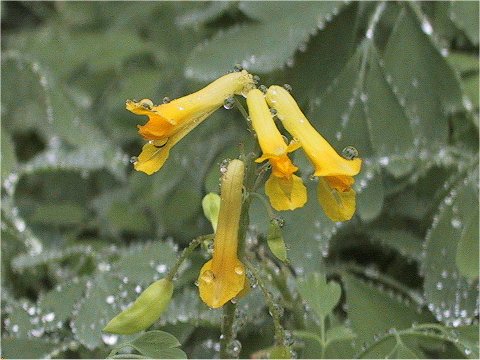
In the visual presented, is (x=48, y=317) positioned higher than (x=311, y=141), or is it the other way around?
(x=311, y=141)

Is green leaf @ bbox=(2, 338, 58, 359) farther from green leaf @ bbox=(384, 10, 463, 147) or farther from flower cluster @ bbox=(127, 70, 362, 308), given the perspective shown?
green leaf @ bbox=(384, 10, 463, 147)

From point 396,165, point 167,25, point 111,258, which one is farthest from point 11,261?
point 167,25

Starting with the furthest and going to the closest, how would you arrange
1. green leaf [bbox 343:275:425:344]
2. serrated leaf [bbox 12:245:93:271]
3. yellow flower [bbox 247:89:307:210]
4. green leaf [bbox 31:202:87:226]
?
green leaf [bbox 31:202:87:226], serrated leaf [bbox 12:245:93:271], green leaf [bbox 343:275:425:344], yellow flower [bbox 247:89:307:210]

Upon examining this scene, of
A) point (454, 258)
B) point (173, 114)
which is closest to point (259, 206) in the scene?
point (454, 258)

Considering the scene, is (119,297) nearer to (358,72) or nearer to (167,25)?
(358,72)

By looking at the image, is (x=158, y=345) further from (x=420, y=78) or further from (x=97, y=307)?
(x=420, y=78)

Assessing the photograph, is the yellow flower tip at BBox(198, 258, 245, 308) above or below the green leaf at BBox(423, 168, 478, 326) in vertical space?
above

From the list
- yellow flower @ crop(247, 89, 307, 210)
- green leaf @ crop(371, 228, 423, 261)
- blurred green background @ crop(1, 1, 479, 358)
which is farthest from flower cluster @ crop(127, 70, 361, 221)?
green leaf @ crop(371, 228, 423, 261)
